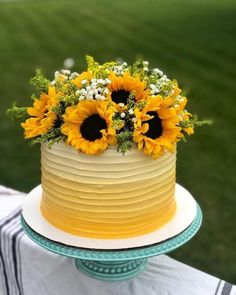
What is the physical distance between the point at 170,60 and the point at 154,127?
552 cm

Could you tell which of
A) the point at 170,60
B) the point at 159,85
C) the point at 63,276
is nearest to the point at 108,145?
the point at 159,85

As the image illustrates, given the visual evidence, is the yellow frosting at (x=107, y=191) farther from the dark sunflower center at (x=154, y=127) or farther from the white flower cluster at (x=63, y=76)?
the white flower cluster at (x=63, y=76)

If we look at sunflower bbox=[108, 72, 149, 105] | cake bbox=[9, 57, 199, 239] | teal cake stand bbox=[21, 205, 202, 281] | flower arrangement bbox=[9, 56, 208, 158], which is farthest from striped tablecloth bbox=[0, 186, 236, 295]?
sunflower bbox=[108, 72, 149, 105]

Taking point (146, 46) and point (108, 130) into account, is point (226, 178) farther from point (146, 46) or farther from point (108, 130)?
point (146, 46)

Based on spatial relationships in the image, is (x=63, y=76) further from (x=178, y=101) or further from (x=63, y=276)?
(x=63, y=276)

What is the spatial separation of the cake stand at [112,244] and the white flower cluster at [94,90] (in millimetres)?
307

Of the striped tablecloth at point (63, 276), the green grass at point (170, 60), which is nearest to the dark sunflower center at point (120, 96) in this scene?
the striped tablecloth at point (63, 276)

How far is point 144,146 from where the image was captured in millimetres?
1056

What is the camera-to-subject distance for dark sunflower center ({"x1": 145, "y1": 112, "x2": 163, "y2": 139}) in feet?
3.46

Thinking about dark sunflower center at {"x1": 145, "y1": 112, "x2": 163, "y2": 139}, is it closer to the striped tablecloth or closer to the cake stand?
the cake stand

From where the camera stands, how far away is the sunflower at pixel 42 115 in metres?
1.10

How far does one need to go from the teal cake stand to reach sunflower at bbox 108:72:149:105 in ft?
1.00

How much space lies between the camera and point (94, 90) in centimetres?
104

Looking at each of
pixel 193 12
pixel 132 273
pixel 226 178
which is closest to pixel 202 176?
pixel 226 178
